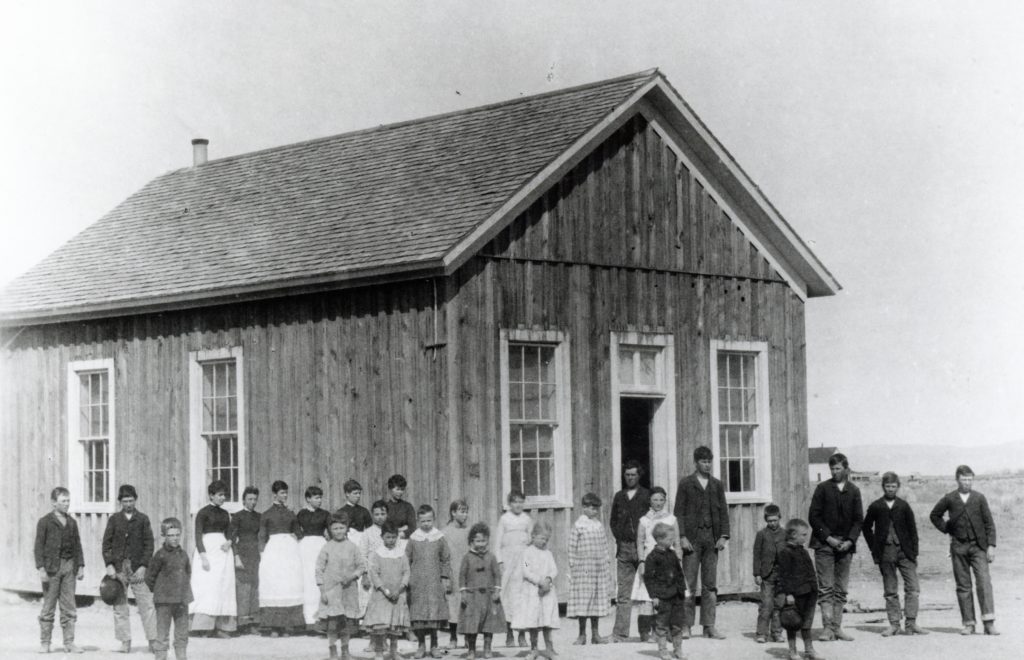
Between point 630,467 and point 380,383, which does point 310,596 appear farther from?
point 630,467

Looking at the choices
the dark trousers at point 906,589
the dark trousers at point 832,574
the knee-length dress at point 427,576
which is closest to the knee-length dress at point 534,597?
the knee-length dress at point 427,576

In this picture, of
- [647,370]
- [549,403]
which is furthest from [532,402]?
[647,370]

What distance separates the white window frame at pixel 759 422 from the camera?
1984cm

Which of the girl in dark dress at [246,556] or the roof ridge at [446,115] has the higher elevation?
the roof ridge at [446,115]

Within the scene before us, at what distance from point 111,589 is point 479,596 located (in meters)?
3.53

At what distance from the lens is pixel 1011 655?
1447 cm

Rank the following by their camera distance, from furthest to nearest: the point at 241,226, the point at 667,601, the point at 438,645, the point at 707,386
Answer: the point at 241,226
the point at 707,386
the point at 438,645
the point at 667,601

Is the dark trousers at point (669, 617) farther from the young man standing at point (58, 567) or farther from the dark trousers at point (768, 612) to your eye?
the young man standing at point (58, 567)

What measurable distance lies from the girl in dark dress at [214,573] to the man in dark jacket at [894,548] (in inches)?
275

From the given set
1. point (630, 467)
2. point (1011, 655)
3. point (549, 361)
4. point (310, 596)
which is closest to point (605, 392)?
point (549, 361)

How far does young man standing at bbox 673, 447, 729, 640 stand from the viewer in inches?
645

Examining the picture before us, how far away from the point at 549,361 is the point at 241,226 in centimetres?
555

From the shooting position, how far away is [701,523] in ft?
54.1

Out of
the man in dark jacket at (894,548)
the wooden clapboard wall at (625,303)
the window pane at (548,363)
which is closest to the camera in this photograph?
the man in dark jacket at (894,548)
